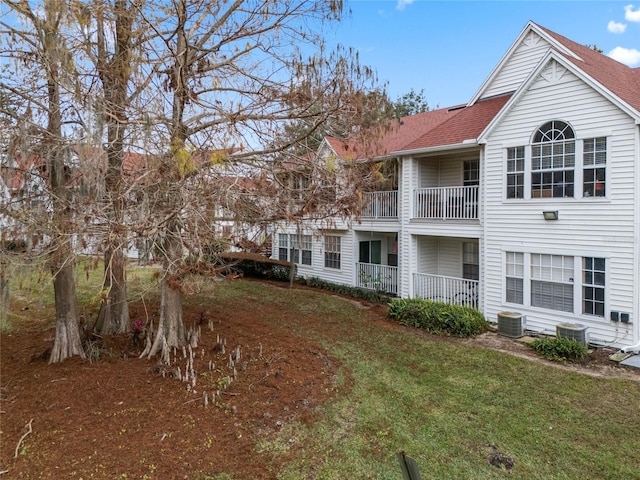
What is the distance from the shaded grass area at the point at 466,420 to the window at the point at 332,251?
881 cm

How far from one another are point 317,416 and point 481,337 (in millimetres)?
6571

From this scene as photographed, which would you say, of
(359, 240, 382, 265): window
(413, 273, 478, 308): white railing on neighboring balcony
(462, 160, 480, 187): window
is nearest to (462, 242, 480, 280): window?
(413, 273, 478, 308): white railing on neighboring balcony

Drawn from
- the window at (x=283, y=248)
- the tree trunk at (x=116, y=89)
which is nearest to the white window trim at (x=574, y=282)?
the tree trunk at (x=116, y=89)

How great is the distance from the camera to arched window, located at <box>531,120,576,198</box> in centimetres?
1018

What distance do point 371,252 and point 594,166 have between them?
957cm

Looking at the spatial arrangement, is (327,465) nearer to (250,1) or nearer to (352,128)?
(352,128)

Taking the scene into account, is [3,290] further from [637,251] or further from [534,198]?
[637,251]

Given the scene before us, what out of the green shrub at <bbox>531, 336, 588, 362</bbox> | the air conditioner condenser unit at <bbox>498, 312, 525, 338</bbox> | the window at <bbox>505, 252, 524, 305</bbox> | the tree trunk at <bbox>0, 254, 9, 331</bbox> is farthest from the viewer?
the window at <bbox>505, 252, 524, 305</bbox>

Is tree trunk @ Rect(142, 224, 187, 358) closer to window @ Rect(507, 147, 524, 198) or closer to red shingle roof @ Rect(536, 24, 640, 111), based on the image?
window @ Rect(507, 147, 524, 198)

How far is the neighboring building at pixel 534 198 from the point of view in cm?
933

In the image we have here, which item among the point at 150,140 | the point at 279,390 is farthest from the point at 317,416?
the point at 150,140

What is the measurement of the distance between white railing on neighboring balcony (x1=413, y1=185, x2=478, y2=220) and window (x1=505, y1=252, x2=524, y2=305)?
176 cm

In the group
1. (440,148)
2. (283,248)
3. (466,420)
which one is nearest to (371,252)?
(283,248)

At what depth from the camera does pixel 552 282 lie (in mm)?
10609
